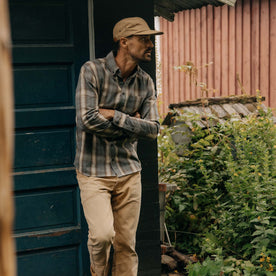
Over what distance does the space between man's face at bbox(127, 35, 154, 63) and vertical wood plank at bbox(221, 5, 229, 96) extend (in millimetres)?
8924

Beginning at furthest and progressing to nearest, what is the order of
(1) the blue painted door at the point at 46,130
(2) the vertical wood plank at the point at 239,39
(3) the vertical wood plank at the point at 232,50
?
(3) the vertical wood plank at the point at 232,50, (2) the vertical wood plank at the point at 239,39, (1) the blue painted door at the point at 46,130

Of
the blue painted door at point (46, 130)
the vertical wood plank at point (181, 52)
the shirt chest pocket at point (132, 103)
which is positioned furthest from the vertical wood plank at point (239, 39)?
the shirt chest pocket at point (132, 103)

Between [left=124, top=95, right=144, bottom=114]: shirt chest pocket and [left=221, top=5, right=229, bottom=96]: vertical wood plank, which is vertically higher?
[left=221, top=5, right=229, bottom=96]: vertical wood plank

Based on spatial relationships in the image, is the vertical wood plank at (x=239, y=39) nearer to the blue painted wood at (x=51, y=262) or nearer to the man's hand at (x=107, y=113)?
the blue painted wood at (x=51, y=262)

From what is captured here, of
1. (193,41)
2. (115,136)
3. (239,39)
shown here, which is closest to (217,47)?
(239,39)

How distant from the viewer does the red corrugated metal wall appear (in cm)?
1106

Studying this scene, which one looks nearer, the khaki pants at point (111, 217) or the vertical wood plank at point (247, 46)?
the khaki pants at point (111, 217)

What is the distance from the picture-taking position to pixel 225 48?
39.9 ft

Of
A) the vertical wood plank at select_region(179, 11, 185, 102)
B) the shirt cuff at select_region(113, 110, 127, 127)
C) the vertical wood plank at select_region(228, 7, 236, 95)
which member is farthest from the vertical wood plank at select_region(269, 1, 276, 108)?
the shirt cuff at select_region(113, 110, 127, 127)

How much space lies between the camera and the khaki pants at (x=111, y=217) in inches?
135

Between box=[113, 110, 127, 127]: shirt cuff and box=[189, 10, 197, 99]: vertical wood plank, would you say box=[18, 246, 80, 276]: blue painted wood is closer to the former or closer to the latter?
box=[113, 110, 127, 127]: shirt cuff

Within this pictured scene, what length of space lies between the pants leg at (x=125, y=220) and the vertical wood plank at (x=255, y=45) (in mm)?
8165

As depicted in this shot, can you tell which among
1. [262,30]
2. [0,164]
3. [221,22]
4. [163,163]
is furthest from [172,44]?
[0,164]

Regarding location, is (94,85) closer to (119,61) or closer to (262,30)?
(119,61)
